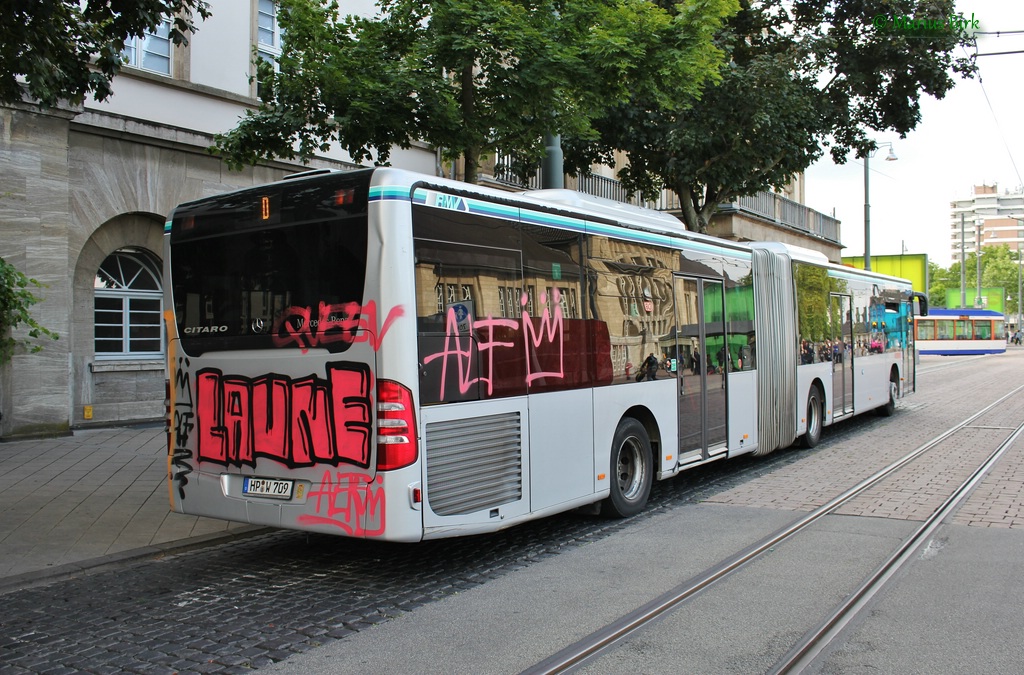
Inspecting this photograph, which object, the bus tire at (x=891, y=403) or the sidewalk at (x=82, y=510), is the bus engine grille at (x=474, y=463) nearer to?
the sidewalk at (x=82, y=510)

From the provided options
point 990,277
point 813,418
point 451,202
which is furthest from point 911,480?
point 990,277

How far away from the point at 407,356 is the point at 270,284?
50.9 inches

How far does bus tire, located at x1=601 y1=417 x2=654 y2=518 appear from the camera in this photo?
818 cm

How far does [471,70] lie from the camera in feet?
34.8

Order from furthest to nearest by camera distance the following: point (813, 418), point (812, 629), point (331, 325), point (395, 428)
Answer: point (813, 418) → point (331, 325) → point (395, 428) → point (812, 629)

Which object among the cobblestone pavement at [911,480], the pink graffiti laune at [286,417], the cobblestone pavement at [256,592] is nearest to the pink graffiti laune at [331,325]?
the pink graffiti laune at [286,417]

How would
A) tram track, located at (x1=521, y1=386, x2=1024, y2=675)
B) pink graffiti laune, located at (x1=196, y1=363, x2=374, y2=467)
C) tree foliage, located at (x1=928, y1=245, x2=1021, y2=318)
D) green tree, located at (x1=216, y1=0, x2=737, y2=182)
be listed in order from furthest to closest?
tree foliage, located at (x1=928, y1=245, x2=1021, y2=318), green tree, located at (x1=216, y1=0, x2=737, y2=182), pink graffiti laune, located at (x1=196, y1=363, x2=374, y2=467), tram track, located at (x1=521, y1=386, x2=1024, y2=675)

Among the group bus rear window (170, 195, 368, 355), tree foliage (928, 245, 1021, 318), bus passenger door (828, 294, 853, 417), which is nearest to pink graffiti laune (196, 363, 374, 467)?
bus rear window (170, 195, 368, 355)

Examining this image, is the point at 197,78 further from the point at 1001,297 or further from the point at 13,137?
the point at 1001,297

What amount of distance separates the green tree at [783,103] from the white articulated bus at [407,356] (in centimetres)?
836

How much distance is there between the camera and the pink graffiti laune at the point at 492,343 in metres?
6.27

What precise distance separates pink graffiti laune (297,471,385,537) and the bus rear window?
888mm

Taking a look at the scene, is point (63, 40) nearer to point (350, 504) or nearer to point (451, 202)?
point (451, 202)

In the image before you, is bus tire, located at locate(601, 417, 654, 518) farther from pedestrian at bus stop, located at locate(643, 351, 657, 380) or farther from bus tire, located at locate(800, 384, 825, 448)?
bus tire, located at locate(800, 384, 825, 448)
